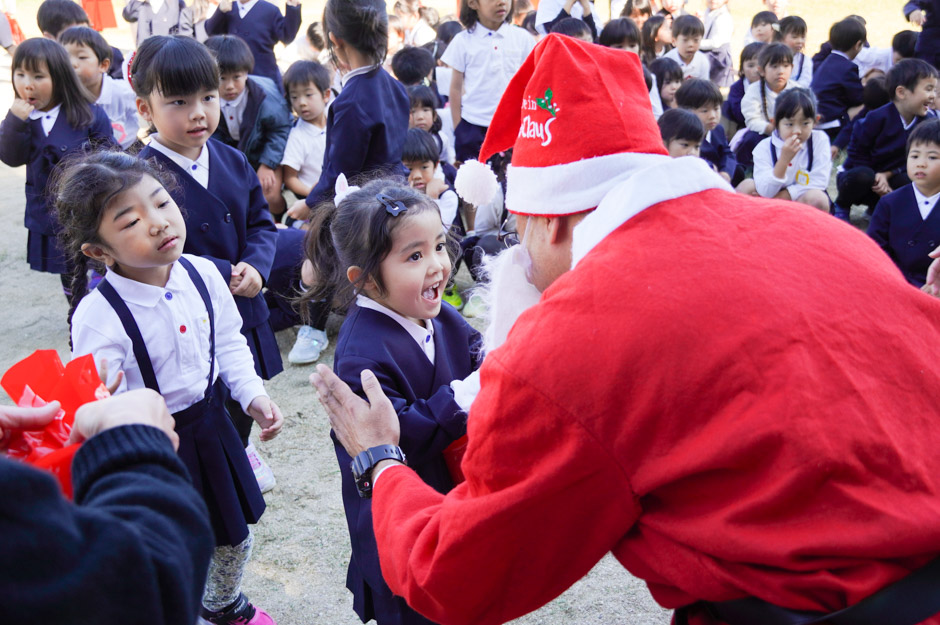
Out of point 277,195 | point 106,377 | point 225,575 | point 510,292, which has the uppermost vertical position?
point 510,292

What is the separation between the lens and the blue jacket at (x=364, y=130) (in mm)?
3762

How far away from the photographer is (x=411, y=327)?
2125 mm

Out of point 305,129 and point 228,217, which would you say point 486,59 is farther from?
point 228,217

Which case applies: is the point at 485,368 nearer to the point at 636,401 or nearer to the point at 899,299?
the point at 636,401

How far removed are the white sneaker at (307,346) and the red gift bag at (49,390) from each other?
299cm

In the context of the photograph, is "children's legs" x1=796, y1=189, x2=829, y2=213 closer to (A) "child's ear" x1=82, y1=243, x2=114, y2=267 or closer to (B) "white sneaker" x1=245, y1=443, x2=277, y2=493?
(B) "white sneaker" x1=245, y1=443, x2=277, y2=493

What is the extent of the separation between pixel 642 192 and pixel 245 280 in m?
1.89

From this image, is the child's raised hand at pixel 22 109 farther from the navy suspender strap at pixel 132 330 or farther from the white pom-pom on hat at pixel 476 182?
the white pom-pom on hat at pixel 476 182

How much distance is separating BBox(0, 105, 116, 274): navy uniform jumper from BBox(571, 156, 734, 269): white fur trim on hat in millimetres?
3628

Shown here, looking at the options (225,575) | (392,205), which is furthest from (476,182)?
(225,575)

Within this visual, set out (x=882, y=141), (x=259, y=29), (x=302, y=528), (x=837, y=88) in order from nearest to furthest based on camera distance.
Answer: (x=302, y=528), (x=882, y=141), (x=259, y=29), (x=837, y=88)

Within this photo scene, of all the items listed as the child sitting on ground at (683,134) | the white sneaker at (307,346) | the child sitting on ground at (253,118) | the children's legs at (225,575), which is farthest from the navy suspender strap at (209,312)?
the child sitting on ground at (683,134)

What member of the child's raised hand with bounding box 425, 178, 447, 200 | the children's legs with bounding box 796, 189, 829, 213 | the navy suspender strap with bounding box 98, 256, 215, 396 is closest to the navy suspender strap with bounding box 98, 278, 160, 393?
the navy suspender strap with bounding box 98, 256, 215, 396

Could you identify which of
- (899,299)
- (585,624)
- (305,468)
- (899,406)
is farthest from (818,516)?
(305,468)
